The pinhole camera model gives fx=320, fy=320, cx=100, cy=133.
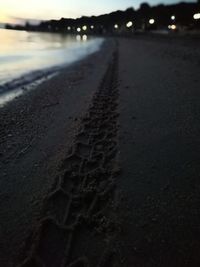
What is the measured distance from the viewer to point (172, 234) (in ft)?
11.3

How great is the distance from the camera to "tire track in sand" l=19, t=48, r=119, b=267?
316 centimetres

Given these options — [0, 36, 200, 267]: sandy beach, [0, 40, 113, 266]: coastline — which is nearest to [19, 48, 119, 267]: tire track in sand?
[0, 36, 200, 267]: sandy beach

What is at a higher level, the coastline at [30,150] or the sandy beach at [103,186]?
the sandy beach at [103,186]

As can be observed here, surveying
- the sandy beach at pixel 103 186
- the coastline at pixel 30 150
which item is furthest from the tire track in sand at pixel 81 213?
the coastline at pixel 30 150

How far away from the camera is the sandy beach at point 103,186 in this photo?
324cm

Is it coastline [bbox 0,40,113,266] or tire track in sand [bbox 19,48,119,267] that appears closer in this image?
tire track in sand [bbox 19,48,119,267]

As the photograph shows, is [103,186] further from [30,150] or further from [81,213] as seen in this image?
[30,150]

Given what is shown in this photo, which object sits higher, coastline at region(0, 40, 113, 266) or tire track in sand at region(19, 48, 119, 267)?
tire track in sand at region(19, 48, 119, 267)

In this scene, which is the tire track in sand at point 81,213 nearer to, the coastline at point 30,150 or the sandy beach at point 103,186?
the sandy beach at point 103,186

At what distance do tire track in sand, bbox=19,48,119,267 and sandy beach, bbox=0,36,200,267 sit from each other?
0.04ft

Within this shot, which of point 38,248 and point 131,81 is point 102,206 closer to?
point 38,248

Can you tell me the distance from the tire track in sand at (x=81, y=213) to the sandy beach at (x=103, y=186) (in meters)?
0.01

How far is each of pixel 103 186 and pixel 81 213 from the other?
68cm

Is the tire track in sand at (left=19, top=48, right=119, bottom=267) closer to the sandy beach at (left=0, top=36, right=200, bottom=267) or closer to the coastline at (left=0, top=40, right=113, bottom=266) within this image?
the sandy beach at (left=0, top=36, right=200, bottom=267)
